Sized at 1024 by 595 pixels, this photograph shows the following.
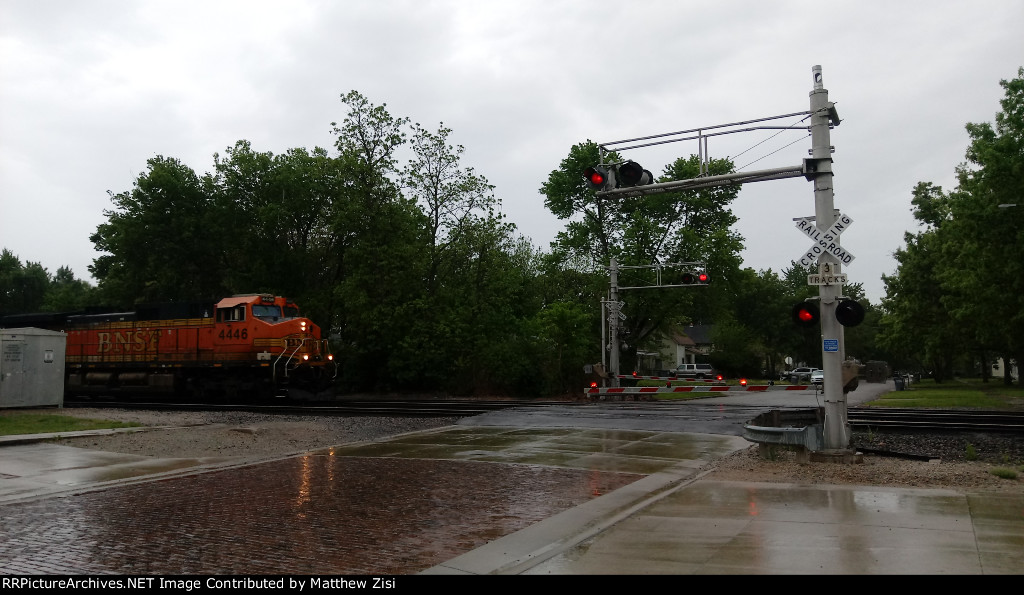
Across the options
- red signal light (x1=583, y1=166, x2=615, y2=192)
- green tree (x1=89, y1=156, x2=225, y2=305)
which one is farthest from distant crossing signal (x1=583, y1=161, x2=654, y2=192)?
green tree (x1=89, y1=156, x2=225, y2=305)

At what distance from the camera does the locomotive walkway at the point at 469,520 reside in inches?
221

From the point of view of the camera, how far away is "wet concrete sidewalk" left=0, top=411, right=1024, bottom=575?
18.5 feet

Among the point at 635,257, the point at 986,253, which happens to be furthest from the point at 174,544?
the point at 986,253

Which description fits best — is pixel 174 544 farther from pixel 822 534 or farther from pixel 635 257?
pixel 635 257

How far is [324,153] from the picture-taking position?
40125 millimetres

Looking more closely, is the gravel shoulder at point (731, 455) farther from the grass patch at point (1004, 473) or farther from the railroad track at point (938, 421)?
the railroad track at point (938, 421)

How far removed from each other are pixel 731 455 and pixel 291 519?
7834mm

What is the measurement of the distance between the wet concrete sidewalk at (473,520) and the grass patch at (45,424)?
416 centimetres

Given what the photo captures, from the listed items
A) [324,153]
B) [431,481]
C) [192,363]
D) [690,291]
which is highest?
[324,153]

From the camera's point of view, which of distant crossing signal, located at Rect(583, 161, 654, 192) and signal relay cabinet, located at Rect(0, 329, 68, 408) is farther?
signal relay cabinet, located at Rect(0, 329, 68, 408)

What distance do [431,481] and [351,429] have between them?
26.1ft

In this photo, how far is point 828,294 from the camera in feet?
36.8

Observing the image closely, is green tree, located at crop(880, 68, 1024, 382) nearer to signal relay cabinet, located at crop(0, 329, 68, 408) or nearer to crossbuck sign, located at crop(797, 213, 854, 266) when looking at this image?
crossbuck sign, located at crop(797, 213, 854, 266)

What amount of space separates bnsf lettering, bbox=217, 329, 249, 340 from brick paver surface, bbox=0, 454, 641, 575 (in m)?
15.7
